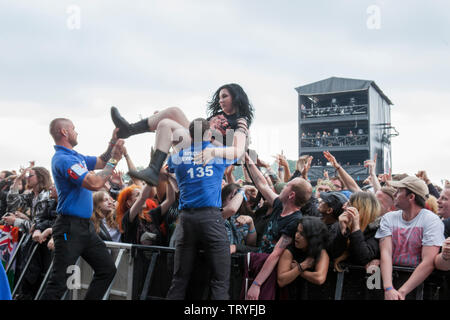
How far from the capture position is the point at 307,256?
3.20m

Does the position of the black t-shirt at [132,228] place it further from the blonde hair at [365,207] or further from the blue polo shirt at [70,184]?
the blonde hair at [365,207]

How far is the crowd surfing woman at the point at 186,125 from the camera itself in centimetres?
296

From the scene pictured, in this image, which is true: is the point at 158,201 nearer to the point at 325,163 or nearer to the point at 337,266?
the point at 337,266

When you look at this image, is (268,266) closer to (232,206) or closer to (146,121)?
(232,206)

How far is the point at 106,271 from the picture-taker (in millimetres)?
3680

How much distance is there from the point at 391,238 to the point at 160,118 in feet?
6.18

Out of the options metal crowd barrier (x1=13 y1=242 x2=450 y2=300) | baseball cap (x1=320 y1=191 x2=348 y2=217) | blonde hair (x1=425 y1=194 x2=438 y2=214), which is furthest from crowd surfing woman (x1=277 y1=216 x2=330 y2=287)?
blonde hair (x1=425 y1=194 x2=438 y2=214)

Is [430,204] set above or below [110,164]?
below

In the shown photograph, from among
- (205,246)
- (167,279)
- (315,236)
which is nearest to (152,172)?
(205,246)

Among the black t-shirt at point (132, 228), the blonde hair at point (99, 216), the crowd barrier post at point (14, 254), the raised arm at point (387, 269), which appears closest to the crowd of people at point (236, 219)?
the raised arm at point (387, 269)

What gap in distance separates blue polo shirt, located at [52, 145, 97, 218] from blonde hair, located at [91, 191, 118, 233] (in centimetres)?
106
